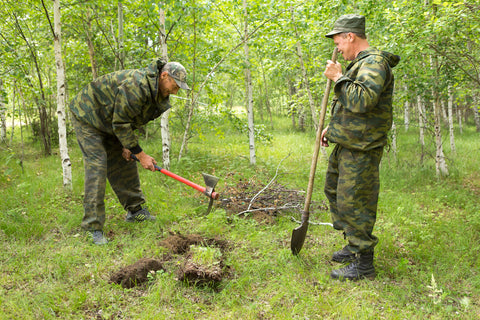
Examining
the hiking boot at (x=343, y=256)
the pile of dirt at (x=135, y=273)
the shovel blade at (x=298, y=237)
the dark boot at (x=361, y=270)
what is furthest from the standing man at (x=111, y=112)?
the dark boot at (x=361, y=270)

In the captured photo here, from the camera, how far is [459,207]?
5160 mm

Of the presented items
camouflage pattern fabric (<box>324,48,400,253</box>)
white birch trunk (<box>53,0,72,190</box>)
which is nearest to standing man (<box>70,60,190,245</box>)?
white birch trunk (<box>53,0,72,190</box>)

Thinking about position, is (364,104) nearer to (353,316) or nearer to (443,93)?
(353,316)

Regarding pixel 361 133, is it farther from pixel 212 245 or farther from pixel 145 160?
pixel 145 160

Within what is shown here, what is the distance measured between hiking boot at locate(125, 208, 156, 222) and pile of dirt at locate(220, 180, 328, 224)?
1.08 metres

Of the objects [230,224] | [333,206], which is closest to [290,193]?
[230,224]

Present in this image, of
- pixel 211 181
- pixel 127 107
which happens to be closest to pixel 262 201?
pixel 211 181

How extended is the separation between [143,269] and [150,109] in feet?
6.31

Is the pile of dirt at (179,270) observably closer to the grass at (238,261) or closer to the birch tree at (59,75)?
the grass at (238,261)

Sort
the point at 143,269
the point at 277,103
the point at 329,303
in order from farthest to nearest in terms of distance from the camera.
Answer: the point at 277,103, the point at 143,269, the point at 329,303

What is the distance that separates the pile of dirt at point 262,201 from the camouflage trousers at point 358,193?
1.45 meters

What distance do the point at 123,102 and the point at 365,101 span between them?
2610 mm

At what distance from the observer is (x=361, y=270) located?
10.2ft

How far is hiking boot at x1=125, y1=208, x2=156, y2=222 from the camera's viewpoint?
4.40 m
